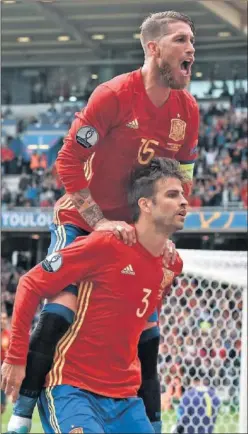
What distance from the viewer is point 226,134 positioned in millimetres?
26109

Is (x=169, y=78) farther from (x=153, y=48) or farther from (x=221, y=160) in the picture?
(x=221, y=160)

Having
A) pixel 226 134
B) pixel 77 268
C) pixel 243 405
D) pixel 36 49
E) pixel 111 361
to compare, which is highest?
pixel 36 49

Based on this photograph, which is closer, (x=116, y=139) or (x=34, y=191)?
(x=116, y=139)

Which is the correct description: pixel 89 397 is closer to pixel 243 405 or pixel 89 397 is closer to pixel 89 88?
pixel 243 405

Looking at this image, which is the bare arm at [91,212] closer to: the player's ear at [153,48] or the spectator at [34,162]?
the player's ear at [153,48]

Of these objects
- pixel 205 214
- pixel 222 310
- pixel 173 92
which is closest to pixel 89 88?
pixel 205 214

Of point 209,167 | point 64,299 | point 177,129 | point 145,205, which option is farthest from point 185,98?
point 209,167

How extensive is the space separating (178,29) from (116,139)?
50 centimetres

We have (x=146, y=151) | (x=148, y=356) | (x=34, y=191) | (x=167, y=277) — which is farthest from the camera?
(x=34, y=191)

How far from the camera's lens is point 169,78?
4379 millimetres

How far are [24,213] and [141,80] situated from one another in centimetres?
2074

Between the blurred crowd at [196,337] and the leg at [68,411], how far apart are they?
6.21 metres

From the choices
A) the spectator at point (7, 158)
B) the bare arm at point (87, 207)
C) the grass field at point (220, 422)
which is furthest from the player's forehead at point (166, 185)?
the spectator at point (7, 158)

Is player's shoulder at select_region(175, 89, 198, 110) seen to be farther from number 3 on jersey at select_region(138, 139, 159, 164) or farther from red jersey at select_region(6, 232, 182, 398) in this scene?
red jersey at select_region(6, 232, 182, 398)
